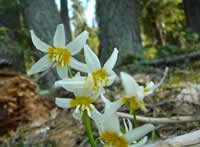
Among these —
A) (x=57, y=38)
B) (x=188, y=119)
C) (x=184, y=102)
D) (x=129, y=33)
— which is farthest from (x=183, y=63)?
(x=57, y=38)

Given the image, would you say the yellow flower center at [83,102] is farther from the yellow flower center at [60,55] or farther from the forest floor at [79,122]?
the forest floor at [79,122]

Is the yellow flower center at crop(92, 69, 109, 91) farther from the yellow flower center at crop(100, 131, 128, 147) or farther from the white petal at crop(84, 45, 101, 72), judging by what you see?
the yellow flower center at crop(100, 131, 128, 147)

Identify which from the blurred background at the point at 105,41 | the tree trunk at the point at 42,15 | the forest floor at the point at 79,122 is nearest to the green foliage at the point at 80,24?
the blurred background at the point at 105,41

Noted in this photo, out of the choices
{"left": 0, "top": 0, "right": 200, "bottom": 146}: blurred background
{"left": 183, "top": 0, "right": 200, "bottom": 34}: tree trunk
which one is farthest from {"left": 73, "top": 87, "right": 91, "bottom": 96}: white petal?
{"left": 183, "top": 0, "right": 200, "bottom": 34}: tree trunk

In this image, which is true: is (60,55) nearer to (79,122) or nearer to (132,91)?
(132,91)

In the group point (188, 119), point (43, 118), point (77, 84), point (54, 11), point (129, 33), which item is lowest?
point (43, 118)

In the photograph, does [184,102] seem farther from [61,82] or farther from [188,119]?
[61,82]

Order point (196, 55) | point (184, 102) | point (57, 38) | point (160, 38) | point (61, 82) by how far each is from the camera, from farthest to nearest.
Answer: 1. point (160, 38)
2. point (196, 55)
3. point (184, 102)
4. point (57, 38)
5. point (61, 82)
